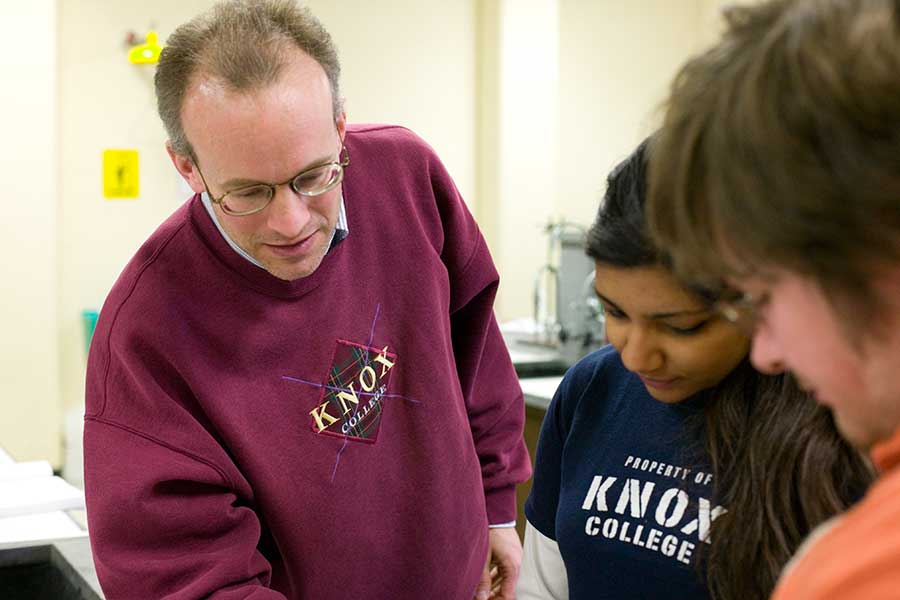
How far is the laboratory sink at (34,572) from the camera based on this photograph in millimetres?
1650

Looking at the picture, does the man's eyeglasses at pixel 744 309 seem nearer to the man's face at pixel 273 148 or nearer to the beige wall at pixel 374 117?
the man's face at pixel 273 148

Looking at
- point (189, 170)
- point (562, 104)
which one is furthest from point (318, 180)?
point (562, 104)

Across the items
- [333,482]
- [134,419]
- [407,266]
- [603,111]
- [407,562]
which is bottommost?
[407,562]

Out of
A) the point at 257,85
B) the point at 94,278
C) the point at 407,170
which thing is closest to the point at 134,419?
the point at 257,85

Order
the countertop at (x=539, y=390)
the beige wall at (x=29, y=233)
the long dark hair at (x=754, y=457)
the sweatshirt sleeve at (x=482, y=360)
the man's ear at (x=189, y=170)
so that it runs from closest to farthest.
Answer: the long dark hair at (x=754, y=457) < the man's ear at (x=189, y=170) < the sweatshirt sleeve at (x=482, y=360) < the countertop at (x=539, y=390) < the beige wall at (x=29, y=233)

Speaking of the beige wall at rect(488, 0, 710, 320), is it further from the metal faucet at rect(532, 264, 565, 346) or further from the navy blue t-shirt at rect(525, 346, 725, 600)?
the navy blue t-shirt at rect(525, 346, 725, 600)

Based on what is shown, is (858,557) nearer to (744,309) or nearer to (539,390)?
(744,309)

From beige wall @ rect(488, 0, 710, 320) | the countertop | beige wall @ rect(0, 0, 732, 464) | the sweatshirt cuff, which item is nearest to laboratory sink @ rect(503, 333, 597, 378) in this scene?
the countertop

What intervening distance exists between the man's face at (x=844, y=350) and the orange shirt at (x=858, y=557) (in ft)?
0.10

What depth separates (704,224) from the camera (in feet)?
1.80

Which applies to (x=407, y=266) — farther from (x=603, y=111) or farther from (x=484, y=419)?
(x=603, y=111)

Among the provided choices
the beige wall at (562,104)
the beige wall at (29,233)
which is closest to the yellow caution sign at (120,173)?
the beige wall at (29,233)

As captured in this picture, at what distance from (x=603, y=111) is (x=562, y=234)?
2.25m

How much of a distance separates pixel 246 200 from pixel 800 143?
880 millimetres
